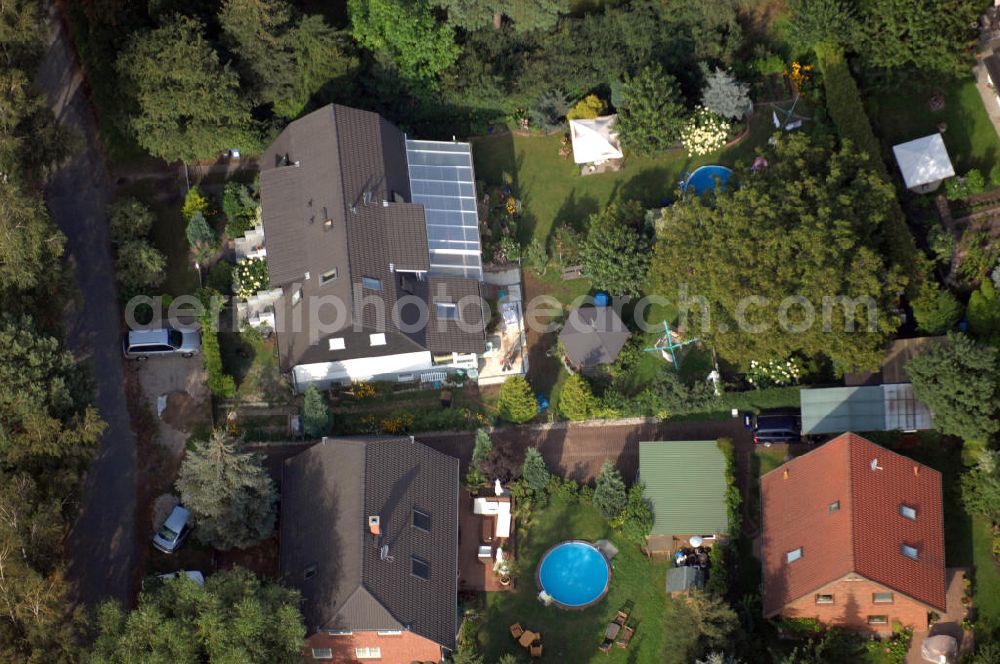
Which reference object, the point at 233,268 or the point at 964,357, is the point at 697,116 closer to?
the point at 964,357

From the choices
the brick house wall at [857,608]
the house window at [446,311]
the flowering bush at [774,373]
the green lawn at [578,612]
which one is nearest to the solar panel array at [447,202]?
the house window at [446,311]

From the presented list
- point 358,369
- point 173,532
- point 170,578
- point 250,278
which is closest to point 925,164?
point 358,369

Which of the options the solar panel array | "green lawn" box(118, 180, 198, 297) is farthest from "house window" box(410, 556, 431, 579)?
"green lawn" box(118, 180, 198, 297)

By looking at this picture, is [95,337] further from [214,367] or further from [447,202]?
[447,202]

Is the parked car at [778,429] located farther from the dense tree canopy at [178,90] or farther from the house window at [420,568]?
the dense tree canopy at [178,90]

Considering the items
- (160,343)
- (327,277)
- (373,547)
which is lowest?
(373,547)
